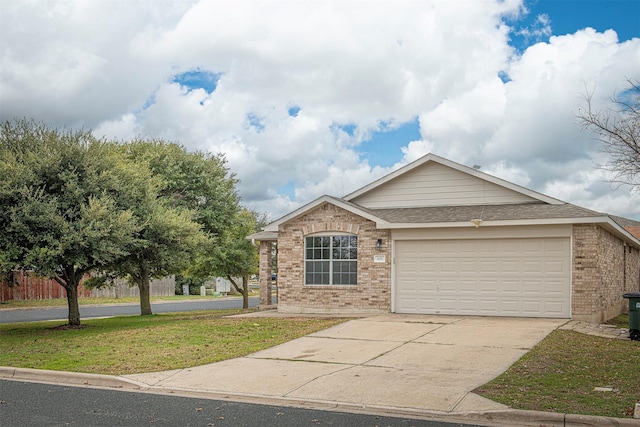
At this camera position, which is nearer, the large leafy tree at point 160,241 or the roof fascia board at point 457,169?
the large leafy tree at point 160,241

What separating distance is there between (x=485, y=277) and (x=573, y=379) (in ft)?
28.3

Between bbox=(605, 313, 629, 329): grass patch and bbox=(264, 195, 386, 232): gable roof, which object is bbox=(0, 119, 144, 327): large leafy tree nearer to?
bbox=(264, 195, 386, 232): gable roof

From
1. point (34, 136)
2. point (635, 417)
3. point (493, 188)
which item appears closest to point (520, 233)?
point (493, 188)

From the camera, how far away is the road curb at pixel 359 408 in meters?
7.66

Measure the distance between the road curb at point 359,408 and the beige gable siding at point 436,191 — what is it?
1283 centimetres

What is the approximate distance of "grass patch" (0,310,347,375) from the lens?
1195cm

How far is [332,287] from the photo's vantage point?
19922 millimetres

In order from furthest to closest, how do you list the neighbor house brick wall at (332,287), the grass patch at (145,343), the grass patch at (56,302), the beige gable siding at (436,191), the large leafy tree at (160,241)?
the grass patch at (56,302) → the beige gable siding at (436,191) → the neighbor house brick wall at (332,287) → the large leafy tree at (160,241) → the grass patch at (145,343)

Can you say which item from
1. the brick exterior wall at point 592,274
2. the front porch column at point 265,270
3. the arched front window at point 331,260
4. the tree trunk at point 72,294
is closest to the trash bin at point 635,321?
the brick exterior wall at point 592,274

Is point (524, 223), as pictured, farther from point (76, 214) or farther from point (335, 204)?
point (76, 214)

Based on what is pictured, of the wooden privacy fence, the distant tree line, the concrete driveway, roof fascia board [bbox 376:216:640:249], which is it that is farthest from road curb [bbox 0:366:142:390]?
the wooden privacy fence

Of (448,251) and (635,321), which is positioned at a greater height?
(448,251)

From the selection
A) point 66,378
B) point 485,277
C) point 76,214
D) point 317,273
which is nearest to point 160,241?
point 76,214

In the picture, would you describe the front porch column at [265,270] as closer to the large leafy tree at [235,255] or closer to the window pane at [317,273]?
the window pane at [317,273]
